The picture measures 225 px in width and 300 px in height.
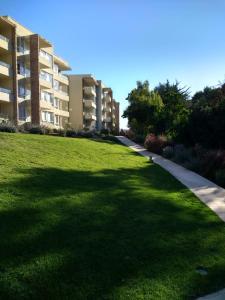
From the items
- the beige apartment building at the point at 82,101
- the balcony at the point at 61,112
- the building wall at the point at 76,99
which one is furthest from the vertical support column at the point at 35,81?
the building wall at the point at 76,99

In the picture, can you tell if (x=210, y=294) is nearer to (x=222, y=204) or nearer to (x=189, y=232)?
(x=189, y=232)

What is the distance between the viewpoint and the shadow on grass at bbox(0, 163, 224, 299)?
5.18m

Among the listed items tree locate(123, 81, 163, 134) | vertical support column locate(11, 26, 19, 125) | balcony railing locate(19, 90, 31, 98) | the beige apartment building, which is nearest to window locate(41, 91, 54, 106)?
balcony railing locate(19, 90, 31, 98)

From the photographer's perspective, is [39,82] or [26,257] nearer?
[26,257]

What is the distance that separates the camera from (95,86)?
89688mm

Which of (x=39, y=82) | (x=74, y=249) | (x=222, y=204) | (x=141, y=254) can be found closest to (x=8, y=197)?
(x=74, y=249)

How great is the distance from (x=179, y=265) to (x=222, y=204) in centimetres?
485

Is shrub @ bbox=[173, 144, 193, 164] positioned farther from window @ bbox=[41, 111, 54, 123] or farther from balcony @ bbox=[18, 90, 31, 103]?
window @ bbox=[41, 111, 54, 123]

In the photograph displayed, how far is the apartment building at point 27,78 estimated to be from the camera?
42.2 m

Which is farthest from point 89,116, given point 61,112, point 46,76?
point 46,76

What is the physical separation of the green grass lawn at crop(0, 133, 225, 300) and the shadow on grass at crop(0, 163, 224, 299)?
13mm

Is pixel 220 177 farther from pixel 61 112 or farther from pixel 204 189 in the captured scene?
pixel 61 112

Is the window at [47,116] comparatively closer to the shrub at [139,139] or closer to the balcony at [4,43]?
the balcony at [4,43]

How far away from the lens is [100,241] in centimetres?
649
